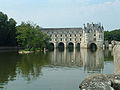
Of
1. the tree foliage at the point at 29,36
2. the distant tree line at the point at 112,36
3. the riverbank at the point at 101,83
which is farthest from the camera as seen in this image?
the distant tree line at the point at 112,36

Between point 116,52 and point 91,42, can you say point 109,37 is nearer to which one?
point 91,42

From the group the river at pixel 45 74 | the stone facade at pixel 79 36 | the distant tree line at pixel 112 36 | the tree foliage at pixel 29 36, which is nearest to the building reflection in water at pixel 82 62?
the river at pixel 45 74

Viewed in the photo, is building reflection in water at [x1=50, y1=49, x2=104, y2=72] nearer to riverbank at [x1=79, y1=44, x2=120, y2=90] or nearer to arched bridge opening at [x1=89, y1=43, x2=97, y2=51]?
riverbank at [x1=79, y1=44, x2=120, y2=90]

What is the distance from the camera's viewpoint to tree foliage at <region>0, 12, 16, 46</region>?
3649 inches

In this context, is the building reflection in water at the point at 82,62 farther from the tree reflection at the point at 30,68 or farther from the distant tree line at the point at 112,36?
the distant tree line at the point at 112,36

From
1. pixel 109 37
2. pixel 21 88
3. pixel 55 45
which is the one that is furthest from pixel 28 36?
pixel 109 37

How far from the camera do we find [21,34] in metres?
85.2

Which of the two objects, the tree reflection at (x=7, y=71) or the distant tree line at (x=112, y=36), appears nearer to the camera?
the tree reflection at (x=7, y=71)

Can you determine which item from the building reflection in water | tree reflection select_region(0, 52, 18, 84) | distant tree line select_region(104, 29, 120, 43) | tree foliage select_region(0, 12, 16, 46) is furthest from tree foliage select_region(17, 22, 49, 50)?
distant tree line select_region(104, 29, 120, 43)

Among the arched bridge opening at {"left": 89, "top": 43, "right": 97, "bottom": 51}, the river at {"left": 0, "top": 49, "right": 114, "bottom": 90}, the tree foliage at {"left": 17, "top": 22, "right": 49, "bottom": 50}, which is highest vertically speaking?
the tree foliage at {"left": 17, "top": 22, "right": 49, "bottom": 50}

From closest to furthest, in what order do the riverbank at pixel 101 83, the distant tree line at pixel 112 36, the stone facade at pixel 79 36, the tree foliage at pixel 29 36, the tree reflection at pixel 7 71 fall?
1. the riverbank at pixel 101 83
2. the tree reflection at pixel 7 71
3. the tree foliage at pixel 29 36
4. the stone facade at pixel 79 36
5. the distant tree line at pixel 112 36

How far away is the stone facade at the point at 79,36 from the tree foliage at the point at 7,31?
43798 mm

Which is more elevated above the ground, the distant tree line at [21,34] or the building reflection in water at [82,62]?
the distant tree line at [21,34]

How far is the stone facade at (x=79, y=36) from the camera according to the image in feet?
446
